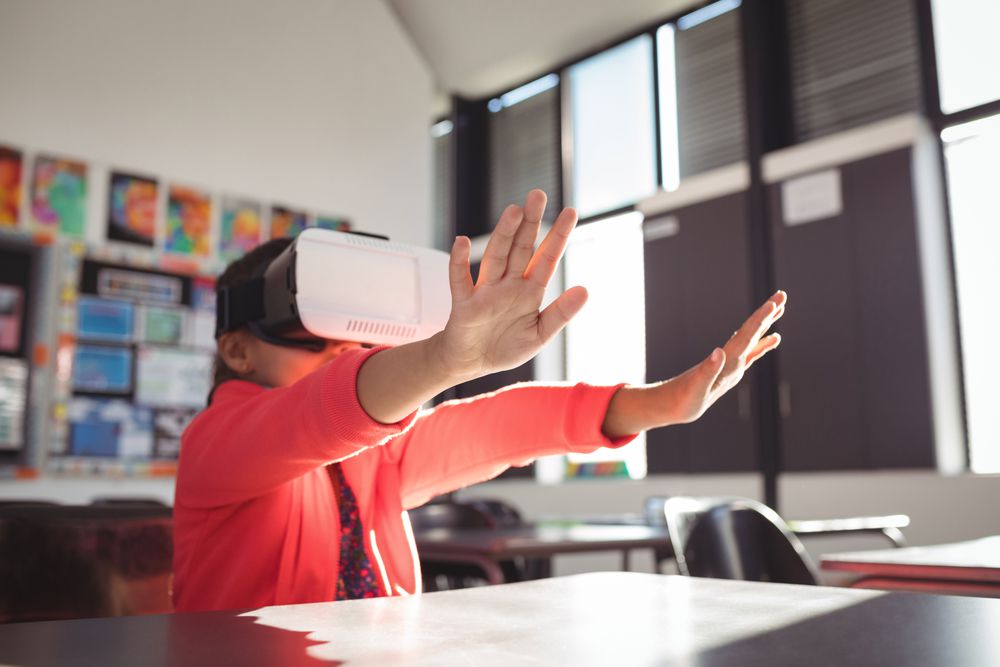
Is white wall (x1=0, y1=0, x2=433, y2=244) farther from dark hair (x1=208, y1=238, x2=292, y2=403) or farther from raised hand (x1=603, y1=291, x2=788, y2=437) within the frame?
raised hand (x1=603, y1=291, x2=788, y2=437)

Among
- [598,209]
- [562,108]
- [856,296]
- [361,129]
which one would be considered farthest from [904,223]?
[361,129]

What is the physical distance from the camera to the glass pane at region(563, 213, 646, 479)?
5406 mm

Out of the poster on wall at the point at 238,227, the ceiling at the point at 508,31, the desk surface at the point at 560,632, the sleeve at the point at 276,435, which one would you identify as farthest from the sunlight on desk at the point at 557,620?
the ceiling at the point at 508,31

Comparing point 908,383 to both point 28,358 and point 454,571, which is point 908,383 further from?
point 28,358

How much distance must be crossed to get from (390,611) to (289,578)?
1.20 ft

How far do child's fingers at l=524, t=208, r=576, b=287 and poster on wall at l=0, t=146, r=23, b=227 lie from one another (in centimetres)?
434

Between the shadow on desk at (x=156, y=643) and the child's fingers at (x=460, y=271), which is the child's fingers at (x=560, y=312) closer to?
the child's fingers at (x=460, y=271)

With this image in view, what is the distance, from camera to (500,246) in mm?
716

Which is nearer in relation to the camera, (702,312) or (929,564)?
(929,564)

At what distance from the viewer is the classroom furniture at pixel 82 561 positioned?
97 cm

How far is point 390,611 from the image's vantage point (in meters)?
0.73

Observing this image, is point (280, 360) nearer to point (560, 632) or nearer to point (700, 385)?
point (700, 385)

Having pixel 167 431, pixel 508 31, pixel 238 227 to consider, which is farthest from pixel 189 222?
pixel 508 31

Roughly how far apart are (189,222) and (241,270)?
401cm
